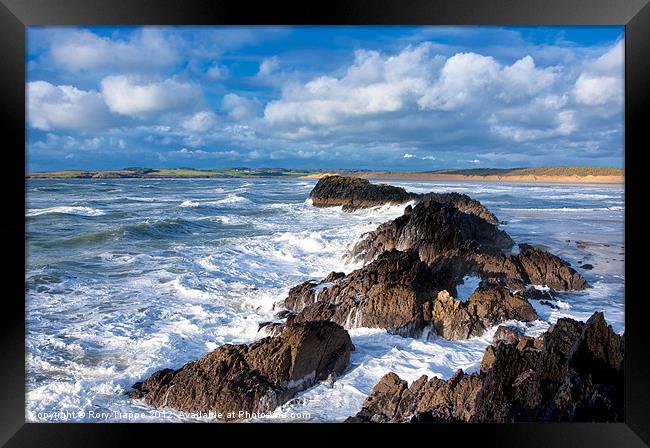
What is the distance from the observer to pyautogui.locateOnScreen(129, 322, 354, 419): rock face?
3.14 m

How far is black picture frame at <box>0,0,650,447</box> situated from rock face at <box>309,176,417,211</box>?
2190mm

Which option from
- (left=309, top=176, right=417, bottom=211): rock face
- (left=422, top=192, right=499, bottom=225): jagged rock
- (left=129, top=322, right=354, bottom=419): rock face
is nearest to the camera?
(left=129, top=322, right=354, bottom=419): rock face

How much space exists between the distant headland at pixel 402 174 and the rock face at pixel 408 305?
934 millimetres

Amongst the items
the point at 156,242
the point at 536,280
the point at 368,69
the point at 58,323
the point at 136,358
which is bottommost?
the point at 136,358

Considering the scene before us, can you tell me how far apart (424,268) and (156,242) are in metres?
2.75

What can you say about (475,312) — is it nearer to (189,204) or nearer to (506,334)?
(506,334)

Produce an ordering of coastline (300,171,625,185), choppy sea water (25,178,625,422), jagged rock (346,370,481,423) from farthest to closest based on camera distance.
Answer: coastline (300,171,625,185)
choppy sea water (25,178,625,422)
jagged rock (346,370,481,423)

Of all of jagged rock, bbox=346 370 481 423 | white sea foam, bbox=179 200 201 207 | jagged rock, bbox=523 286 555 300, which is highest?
white sea foam, bbox=179 200 201 207

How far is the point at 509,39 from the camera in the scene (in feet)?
→ 12.0

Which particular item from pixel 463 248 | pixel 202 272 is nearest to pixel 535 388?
pixel 463 248

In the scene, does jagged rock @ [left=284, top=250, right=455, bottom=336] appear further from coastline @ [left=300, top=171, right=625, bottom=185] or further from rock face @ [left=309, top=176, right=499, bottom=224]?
rock face @ [left=309, top=176, right=499, bottom=224]

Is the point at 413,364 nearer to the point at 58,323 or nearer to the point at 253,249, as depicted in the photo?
the point at 253,249

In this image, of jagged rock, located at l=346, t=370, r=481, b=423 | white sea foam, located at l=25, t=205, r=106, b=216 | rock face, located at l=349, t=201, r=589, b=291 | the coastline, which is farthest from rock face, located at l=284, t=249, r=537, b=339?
white sea foam, located at l=25, t=205, r=106, b=216
